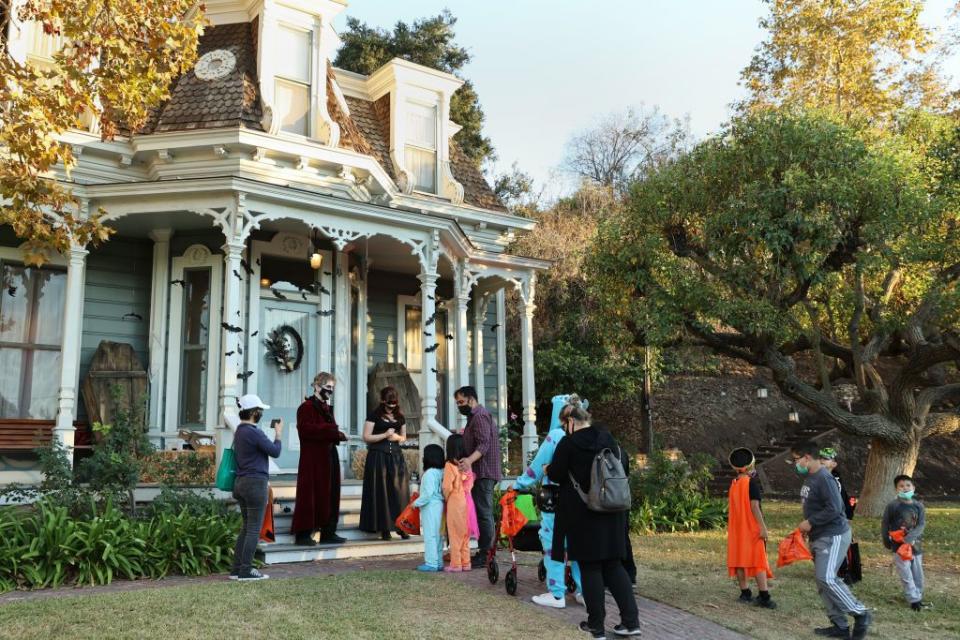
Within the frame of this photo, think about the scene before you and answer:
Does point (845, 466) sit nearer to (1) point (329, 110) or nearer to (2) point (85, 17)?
(1) point (329, 110)

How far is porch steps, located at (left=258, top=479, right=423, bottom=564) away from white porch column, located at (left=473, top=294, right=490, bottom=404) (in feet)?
16.6

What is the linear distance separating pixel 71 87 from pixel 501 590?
6.29 meters

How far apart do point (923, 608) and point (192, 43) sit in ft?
28.7

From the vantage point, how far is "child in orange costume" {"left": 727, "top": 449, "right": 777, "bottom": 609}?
6484 millimetres

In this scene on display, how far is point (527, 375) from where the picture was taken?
1344cm

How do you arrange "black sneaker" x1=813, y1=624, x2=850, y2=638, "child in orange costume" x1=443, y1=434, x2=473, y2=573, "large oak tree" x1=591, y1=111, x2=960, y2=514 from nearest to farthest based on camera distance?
"black sneaker" x1=813, y1=624, x2=850, y2=638, "child in orange costume" x1=443, y1=434, x2=473, y2=573, "large oak tree" x1=591, y1=111, x2=960, y2=514

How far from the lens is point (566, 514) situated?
17.6 ft

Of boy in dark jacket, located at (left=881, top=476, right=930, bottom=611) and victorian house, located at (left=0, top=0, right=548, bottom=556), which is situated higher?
victorian house, located at (left=0, top=0, right=548, bottom=556)

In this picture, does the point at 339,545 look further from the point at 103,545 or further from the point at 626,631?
the point at 626,631

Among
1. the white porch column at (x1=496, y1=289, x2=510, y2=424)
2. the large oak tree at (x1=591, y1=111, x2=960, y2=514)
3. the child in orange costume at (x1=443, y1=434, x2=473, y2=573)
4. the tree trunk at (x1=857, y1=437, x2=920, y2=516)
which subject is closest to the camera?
the child in orange costume at (x1=443, y1=434, x2=473, y2=573)

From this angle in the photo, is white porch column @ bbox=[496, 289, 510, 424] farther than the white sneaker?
Yes

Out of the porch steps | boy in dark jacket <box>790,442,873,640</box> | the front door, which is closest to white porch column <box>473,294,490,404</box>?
the front door

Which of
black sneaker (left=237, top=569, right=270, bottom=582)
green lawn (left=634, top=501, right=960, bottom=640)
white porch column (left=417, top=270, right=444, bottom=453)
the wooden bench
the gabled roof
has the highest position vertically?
the gabled roof

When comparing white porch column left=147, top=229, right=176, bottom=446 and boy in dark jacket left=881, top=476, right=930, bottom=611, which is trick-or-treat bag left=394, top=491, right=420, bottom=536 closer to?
boy in dark jacket left=881, top=476, right=930, bottom=611
